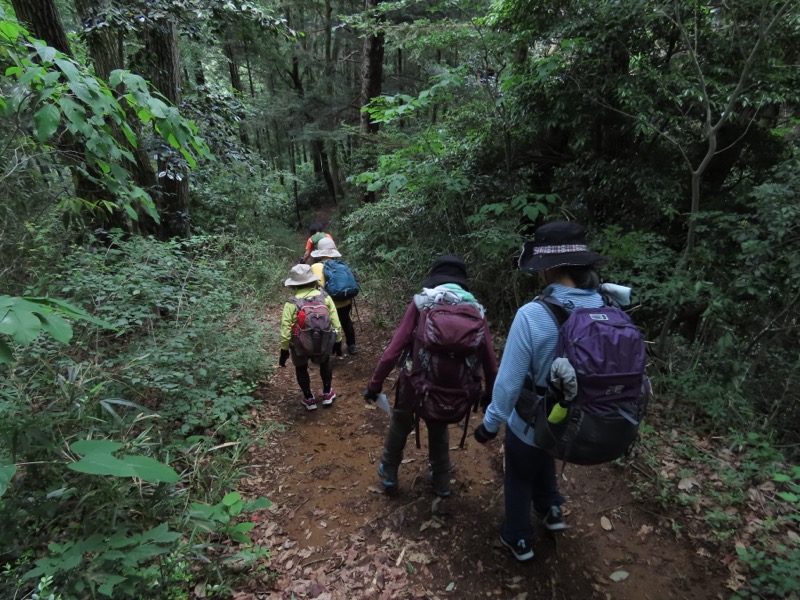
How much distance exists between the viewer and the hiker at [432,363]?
9.12 ft

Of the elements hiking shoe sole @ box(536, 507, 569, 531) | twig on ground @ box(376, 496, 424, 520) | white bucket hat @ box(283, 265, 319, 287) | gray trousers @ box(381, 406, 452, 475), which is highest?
white bucket hat @ box(283, 265, 319, 287)

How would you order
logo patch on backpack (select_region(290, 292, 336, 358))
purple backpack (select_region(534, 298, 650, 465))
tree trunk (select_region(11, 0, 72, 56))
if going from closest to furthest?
purple backpack (select_region(534, 298, 650, 465)), tree trunk (select_region(11, 0, 72, 56)), logo patch on backpack (select_region(290, 292, 336, 358))

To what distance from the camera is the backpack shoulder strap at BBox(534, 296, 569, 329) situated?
222cm

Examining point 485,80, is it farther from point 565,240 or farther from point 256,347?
point 256,347

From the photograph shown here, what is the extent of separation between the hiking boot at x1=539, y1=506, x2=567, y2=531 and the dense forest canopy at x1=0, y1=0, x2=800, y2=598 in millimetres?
1124

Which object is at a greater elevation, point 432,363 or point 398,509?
point 432,363

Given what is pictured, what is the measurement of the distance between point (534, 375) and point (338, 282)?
406 cm

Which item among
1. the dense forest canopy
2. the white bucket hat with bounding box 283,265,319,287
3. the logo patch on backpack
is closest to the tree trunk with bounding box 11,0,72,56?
the dense forest canopy

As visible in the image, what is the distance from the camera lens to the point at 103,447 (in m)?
1.54

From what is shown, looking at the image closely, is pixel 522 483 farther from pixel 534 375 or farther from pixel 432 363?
pixel 432 363

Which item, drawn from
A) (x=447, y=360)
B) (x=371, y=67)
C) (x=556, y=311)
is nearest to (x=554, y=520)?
(x=447, y=360)

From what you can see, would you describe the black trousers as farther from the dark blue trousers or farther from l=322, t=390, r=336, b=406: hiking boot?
the dark blue trousers

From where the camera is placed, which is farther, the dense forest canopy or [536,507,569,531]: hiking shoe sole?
[536,507,569,531]: hiking shoe sole

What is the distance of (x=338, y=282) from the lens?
5945mm
